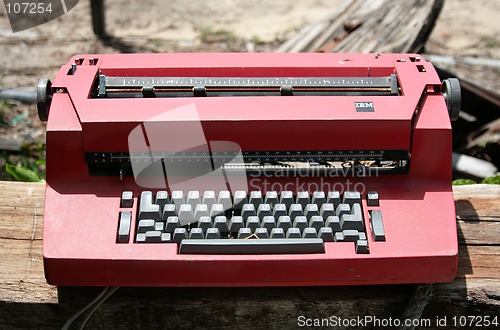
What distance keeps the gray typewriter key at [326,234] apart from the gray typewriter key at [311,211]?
7cm

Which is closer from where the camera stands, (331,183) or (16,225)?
(331,183)

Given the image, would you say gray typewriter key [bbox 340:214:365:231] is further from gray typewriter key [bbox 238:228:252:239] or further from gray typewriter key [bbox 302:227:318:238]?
gray typewriter key [bbox 238:228:252:239]

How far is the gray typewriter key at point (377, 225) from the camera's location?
2.22m

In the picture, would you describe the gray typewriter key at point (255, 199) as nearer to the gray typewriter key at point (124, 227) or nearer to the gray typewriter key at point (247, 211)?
the gray typewriter key at point (247, 211)

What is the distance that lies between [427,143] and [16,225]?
4.85 ft

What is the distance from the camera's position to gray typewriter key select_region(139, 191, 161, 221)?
2260mm

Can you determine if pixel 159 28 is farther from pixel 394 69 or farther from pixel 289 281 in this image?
pixel 289 281

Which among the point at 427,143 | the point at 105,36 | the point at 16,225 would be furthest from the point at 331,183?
the point at 105,36

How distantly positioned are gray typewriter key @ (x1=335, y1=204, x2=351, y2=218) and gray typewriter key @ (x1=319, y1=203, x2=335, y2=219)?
0.05 ft

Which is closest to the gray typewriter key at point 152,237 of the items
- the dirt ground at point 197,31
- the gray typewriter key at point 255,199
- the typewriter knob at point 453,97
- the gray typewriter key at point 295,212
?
the gray typewriter key at point 255,199

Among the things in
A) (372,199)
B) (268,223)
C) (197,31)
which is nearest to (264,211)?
(268,223)

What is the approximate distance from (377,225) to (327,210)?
164 mm

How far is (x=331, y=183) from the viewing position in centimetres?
238

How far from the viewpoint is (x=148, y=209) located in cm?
226
